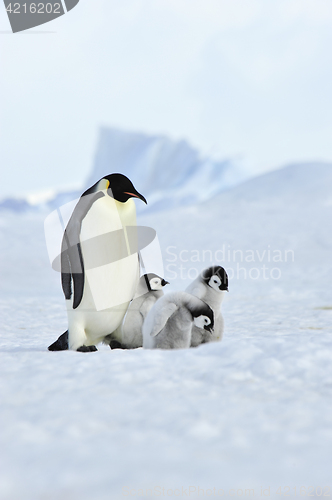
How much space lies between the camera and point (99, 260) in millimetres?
1660

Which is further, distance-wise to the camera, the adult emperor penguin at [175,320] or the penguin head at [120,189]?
the penguin head at [120,189]

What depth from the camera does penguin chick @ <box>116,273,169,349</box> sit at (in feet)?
5.70

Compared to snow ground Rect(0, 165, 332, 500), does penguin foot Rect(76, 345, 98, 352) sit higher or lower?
lower

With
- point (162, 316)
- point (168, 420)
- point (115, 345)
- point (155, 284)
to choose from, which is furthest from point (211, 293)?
point (168, 420)

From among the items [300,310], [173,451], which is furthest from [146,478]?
[300,310]

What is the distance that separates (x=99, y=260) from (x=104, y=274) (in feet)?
0.19

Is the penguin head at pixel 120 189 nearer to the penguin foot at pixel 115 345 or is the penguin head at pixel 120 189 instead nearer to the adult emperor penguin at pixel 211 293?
the adult emperor penguin at pixel 211 293

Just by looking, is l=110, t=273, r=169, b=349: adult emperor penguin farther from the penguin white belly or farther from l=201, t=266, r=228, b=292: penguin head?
l=201, t=266, r=228, b=292: penguin head

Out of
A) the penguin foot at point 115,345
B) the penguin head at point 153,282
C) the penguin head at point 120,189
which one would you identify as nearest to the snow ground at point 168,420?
the penguin foot at point 115,345

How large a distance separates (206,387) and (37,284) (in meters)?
4.30

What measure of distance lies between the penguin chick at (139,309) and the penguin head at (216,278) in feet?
0.60

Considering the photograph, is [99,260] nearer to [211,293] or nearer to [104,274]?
[104,274]

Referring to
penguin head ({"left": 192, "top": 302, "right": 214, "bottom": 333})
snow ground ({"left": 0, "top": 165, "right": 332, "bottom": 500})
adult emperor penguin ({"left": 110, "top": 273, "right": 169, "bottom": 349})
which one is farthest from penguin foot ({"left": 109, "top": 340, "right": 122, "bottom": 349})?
penguin head ({"left": 192, "top": 302, "right": 214, "bottom": 333})

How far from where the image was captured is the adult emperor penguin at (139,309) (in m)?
1.74
